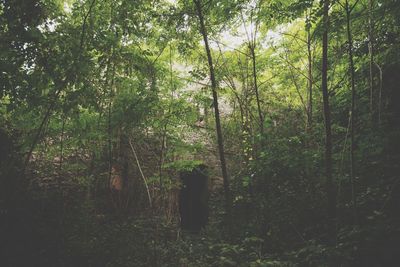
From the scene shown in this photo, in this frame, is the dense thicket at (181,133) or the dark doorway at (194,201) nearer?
the dense thicket at (181,133)

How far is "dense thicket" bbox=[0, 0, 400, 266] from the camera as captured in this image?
473 cm

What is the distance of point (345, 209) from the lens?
19.1ft

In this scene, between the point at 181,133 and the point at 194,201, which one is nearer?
the point at 181,133

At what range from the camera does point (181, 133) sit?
945 centimetres

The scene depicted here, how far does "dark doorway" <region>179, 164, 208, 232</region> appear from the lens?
42.8ft

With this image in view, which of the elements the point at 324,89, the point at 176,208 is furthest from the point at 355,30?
the point at 176,208

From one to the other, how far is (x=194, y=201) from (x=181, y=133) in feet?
15.7

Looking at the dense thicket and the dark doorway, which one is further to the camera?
the dark doorway

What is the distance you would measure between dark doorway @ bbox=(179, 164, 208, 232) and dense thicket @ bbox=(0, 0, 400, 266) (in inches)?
81.8

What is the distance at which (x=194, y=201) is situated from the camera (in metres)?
13.3

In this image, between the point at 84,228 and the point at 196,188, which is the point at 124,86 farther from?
the point at 196,188

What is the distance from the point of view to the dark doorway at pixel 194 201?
13.0m

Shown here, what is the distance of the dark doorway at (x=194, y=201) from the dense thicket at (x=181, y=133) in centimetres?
208

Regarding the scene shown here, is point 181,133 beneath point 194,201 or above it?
above
